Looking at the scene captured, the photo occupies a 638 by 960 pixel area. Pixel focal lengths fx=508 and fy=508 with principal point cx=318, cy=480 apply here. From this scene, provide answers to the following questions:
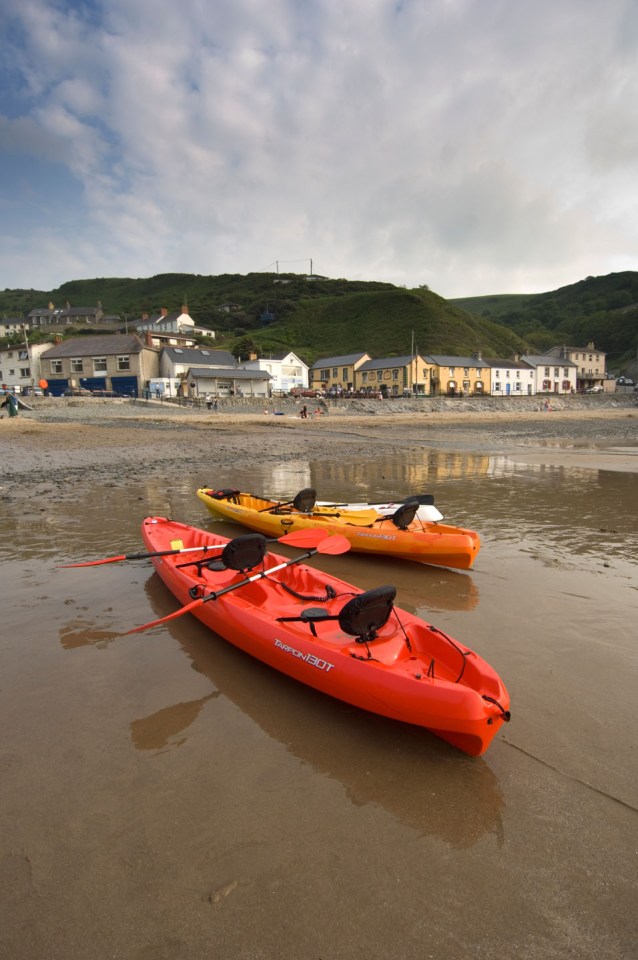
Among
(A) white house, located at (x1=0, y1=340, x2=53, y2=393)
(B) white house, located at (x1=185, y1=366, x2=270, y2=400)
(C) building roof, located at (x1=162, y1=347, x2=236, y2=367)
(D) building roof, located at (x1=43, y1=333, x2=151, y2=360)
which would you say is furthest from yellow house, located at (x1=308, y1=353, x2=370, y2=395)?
(A) white house, located at (x1=0, y1=340, x2=53, y2=393)

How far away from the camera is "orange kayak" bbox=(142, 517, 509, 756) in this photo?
380cm

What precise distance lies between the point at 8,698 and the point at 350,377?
69933 mm

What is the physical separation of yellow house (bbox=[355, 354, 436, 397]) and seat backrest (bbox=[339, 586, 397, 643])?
194 feet

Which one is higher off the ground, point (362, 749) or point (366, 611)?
point (366, 611)

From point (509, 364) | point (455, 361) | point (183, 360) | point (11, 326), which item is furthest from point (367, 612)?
point (11, 326)

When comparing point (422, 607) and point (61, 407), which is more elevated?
point (61, 407)

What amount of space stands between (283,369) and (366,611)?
66237mm

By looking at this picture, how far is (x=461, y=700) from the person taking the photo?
3.67 m

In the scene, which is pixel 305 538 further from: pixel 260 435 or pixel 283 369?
pixel 283 369

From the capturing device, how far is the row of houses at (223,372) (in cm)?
5572

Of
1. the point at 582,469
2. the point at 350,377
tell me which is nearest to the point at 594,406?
the point at 350,377

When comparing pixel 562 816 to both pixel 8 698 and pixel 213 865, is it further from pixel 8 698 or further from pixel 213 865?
pixel 8 698

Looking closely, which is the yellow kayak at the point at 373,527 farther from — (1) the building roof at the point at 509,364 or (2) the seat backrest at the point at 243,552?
(1) the building roof at the point at 509,364

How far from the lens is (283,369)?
2694 inches
